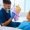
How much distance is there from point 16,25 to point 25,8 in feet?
0.72

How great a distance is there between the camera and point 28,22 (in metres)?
0.78

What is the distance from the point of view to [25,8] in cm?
78

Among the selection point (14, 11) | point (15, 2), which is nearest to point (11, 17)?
point (14, 11)

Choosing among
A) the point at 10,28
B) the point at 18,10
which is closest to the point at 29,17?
the point at 18,10

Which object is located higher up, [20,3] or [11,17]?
[20,3]

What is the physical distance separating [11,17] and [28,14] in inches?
7.8

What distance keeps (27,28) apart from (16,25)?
0.42ft

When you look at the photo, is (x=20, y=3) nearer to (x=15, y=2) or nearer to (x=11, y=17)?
(x=15, y=2)

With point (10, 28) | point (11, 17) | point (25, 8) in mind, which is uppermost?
point (25, 8)

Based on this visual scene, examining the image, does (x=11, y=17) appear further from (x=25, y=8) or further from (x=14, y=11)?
(x=25, y=8)

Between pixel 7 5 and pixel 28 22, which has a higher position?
pixel 7 5

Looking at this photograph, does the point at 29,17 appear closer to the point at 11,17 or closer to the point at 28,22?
the point at 28,22

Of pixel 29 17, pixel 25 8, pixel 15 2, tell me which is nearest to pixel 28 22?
pixel 29 17

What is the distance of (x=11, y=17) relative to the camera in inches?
32.8
